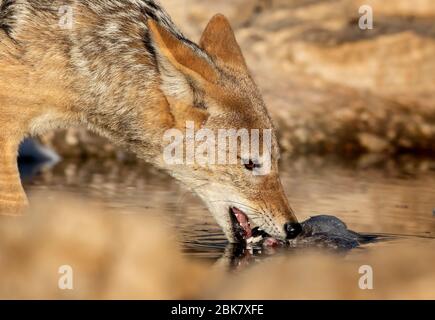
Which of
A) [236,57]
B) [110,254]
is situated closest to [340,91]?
[236,57]

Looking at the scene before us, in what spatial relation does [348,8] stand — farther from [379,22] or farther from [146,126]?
[146,126]

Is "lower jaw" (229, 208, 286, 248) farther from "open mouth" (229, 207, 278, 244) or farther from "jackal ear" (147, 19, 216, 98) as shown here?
"jackal ear" (147, 19, 216, 98)

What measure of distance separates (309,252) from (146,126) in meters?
1.94

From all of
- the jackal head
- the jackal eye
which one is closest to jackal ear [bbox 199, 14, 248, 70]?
the jackal head

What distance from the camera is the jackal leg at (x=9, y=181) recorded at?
1093 centimetres

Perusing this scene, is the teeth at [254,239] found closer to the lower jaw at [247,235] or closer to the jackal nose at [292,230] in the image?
the lower jaw at [247,235]

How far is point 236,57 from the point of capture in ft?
34.9

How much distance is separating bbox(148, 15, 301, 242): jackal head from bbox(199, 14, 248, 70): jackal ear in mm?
264

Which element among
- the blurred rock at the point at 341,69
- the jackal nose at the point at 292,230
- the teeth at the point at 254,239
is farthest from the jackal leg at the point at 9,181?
the blurred rock at the point at 341,69

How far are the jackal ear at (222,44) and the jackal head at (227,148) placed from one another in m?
0.26

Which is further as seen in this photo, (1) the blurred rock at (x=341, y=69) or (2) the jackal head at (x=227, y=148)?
(1) the blurred rock at (x=341, y=69)

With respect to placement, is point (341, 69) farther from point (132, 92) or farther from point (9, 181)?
point (9, 181)

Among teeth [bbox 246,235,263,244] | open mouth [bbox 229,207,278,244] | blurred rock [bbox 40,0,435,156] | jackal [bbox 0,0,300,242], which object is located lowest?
teeth [bbox 246,235,263,244]

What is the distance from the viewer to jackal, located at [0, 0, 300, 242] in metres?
9.98
